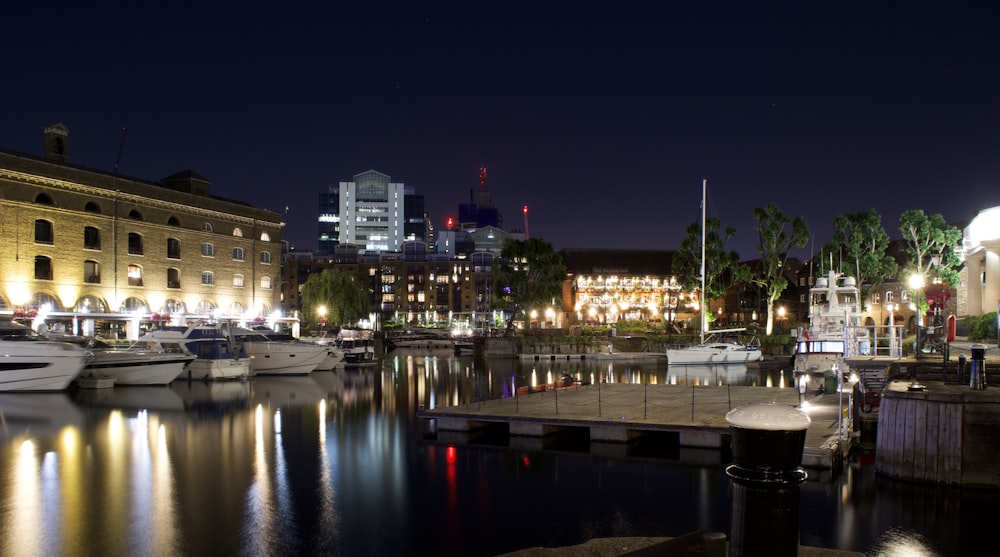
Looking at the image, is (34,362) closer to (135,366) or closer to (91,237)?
(135,366)

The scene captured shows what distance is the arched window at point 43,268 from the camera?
51875 mm

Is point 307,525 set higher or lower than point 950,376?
lower

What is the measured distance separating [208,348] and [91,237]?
1890cm

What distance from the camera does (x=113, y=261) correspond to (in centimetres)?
5641

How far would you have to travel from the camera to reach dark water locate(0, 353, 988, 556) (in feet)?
44.8

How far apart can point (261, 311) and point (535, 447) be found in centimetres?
5354

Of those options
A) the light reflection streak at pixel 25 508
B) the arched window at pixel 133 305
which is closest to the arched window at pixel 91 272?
the arched window at pixel 133 305

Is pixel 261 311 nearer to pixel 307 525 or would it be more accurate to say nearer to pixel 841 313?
pixel 841 313

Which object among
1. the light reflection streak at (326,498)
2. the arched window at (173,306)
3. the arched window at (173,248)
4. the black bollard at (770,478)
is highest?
the arched window at (173,248)

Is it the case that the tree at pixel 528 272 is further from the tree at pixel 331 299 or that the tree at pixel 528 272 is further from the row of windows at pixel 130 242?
the row of windows at pixel 130 242

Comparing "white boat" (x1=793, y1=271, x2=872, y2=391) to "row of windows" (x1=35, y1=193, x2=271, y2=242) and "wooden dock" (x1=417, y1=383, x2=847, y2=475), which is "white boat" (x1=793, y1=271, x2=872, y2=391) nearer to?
"wooden dock" (x1=417, y1=383, x2=847, y2=475)

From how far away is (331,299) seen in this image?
270 feet

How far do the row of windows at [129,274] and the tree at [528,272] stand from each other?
87.1 feet

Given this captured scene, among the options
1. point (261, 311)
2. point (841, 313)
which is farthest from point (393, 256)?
point (841, 313)
